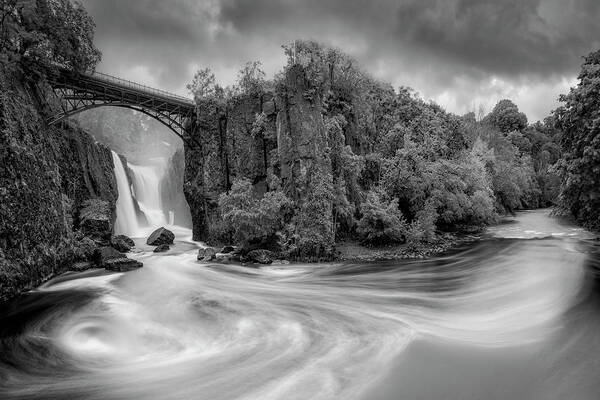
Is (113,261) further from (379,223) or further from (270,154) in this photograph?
(379,223)

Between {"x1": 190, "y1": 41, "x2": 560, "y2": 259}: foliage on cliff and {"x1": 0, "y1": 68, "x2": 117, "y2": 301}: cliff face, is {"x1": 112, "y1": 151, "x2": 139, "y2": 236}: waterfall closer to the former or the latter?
{"x1": 0, "y1": 68, "x2": 117, "y2": 301}: cliff face

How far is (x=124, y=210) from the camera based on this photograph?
3328 cm

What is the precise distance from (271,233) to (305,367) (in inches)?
492

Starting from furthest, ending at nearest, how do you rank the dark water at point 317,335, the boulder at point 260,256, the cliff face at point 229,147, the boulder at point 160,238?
1. the boulder at point 160,238
2. the cliff face at point 229,147
3. the boulder at point 260,256
4. the dark water at point 317,335

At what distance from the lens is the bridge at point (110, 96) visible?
2275cm

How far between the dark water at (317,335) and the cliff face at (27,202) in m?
1.09

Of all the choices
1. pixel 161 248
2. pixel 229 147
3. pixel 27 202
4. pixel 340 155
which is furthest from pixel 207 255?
pixel 340 155

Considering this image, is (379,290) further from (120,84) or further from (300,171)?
(120,84)

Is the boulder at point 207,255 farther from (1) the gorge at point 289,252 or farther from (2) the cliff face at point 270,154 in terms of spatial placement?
(2) the cliff face at point 270,154

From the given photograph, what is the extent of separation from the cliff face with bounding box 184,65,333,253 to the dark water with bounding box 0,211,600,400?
3835 mm

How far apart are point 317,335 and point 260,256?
9966 mm

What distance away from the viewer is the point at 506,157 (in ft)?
135

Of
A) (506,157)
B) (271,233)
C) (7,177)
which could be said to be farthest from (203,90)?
(506,157)

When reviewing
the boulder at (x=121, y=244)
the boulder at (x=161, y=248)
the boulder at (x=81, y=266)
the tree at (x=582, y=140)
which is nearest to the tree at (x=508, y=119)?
the tree at (x=582, y=140)
